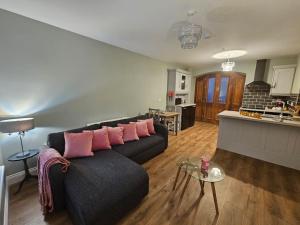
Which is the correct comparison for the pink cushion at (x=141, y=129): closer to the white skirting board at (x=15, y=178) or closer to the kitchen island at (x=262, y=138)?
the kitchen island at (x=262, y=138)

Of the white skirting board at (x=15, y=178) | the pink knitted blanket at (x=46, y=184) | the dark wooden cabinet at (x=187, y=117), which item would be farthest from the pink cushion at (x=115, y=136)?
the dark wooden cabinet at (x=187, y=117)

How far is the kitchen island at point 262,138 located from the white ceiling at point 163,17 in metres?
1.74

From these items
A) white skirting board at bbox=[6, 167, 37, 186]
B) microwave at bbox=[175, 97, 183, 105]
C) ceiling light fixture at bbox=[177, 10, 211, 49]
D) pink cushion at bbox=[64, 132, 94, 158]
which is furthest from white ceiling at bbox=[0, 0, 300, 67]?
microwave at bbox=[175, 97, 183, 105]

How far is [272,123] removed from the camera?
2973mm

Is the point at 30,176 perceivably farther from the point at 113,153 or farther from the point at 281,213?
the point at 281,213

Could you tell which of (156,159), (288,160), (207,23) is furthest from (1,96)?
(288,160)

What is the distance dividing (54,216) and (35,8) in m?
2.74

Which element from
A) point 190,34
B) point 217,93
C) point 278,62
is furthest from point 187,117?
point 190,34

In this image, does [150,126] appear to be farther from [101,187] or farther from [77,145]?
[101,187]

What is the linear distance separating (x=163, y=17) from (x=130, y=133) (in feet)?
7.09

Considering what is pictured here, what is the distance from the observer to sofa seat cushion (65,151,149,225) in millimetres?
1409

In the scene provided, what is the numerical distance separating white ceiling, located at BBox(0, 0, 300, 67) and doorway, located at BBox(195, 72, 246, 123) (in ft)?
8.89

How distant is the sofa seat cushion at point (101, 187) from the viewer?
1409 millimetres

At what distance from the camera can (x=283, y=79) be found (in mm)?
4227
